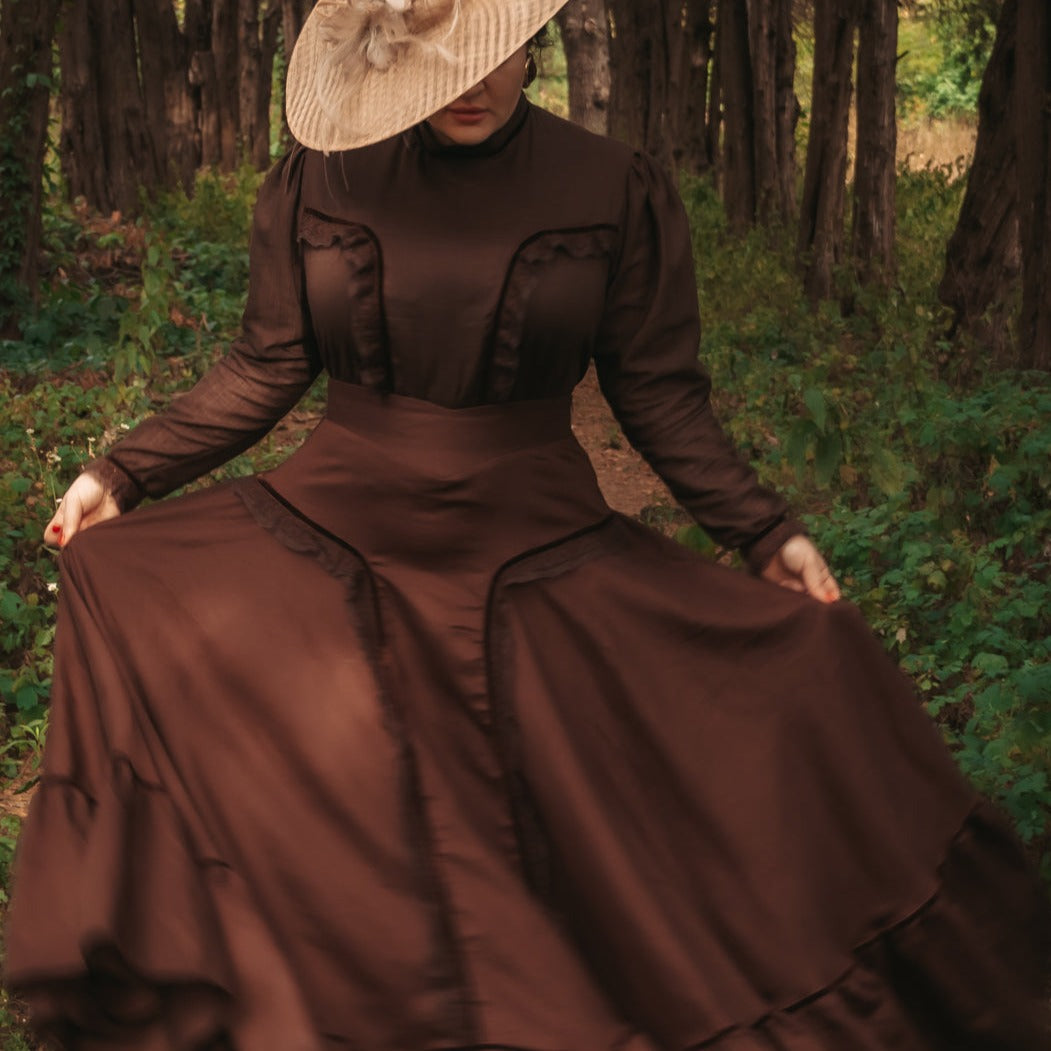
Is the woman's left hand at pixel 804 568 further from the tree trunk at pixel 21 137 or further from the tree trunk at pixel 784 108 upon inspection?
the tree trunk at pixel 784 108

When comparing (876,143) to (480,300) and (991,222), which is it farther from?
(480,300)

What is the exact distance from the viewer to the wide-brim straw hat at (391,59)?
10.1 ft

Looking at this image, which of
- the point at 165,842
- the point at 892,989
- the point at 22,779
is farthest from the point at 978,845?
the point at 22,779

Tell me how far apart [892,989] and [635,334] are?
1.29m

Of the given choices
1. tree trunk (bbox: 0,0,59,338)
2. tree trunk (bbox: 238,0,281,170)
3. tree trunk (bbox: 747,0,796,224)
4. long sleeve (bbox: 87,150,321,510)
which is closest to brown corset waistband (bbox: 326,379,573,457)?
long sleeve (bbox: 87,150,321,510)

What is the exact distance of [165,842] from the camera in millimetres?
2949

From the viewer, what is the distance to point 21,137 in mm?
10711

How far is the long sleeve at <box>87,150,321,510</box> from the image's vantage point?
3473 mm

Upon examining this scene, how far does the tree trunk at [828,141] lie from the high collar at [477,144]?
9004 mm

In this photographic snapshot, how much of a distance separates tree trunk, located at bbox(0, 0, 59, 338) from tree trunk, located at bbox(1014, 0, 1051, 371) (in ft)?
18.5

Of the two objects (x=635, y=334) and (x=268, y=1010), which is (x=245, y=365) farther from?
(x=268, y=1010)

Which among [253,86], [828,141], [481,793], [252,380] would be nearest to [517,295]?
[252,380]

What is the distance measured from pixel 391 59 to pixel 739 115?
12.8 m

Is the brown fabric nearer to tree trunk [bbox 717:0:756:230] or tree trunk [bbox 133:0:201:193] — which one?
tree trunk [bbox 717:0:756:230]
